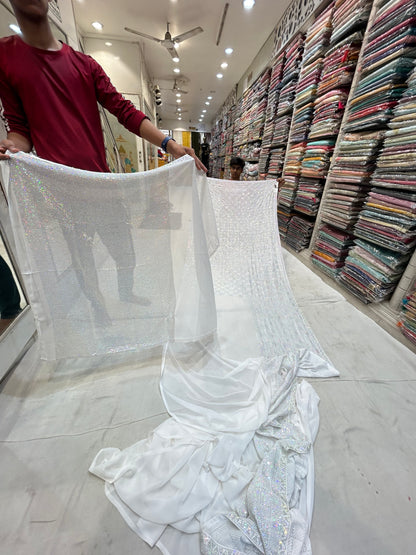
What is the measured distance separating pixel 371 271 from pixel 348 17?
1.94 m

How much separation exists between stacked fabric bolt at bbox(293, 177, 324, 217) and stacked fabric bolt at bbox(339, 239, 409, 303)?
70 centimetres

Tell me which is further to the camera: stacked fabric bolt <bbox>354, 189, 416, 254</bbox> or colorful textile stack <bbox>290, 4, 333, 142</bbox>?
colorful textile stack <bbox>290, 4, 333, 142</bbox>

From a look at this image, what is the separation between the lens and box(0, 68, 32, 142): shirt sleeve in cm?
81

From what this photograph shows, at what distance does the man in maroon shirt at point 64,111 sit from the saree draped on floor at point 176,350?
14 millimetres

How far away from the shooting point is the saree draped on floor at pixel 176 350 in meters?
0.62

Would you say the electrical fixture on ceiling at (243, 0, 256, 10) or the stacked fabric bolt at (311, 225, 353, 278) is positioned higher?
the electrical fixture on ceiling at (243, 0, 256, 10)

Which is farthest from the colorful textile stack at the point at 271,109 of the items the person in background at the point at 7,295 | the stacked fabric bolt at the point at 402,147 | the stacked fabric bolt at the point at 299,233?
the person in background at the point at 7,295

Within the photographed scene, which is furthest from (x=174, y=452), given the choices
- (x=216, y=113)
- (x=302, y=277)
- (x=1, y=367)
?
(x=216, y=113)

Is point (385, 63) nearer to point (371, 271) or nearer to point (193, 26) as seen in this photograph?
point (371, 271)

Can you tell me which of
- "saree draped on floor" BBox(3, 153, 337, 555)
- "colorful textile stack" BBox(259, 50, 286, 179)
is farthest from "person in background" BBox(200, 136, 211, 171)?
"saree draped on floor" BBox(3, 153, 337, 555)

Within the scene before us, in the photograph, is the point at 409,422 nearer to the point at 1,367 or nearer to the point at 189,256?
the point at 189,256

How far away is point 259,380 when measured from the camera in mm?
976

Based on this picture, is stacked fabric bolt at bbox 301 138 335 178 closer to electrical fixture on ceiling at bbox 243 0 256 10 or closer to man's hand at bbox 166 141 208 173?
man's hand at bbox 166 141 208 173

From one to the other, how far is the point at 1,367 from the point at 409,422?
5.94 ft
